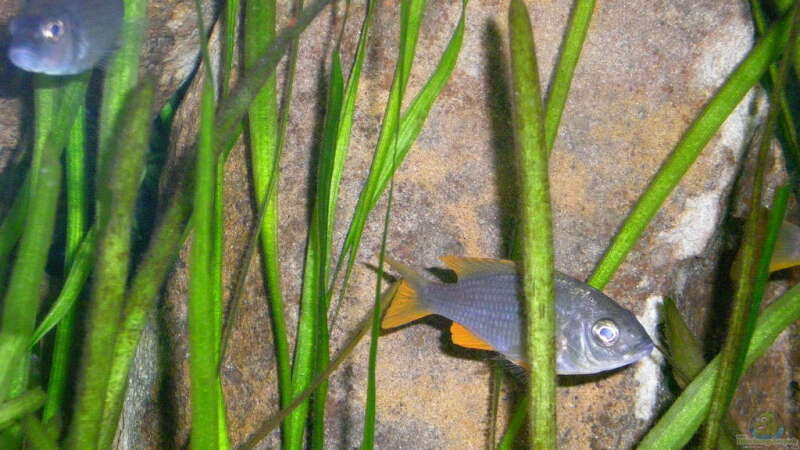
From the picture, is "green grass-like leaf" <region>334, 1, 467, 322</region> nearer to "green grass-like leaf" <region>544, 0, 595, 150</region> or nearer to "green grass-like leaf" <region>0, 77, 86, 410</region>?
"green grass-like leaf" <region>544, 0, 595, 150</region>

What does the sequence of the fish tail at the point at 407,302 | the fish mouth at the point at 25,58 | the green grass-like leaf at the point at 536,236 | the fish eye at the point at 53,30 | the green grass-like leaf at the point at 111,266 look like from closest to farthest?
the green grass-like leaf at the point at 111,266
the green grass-like leaf at the point at 536,236
the fish tail at the point at 407,302
the fish mouth at the point at 25,58
the fish eye at the point at 53,30

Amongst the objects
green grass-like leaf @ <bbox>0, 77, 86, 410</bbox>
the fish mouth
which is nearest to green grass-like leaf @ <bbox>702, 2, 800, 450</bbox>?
green grass-like leaf @ <bbox>0, 77, 86, 410</bbox>

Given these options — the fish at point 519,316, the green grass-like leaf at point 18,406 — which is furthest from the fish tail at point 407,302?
the green grass-like leaf at point 18,406

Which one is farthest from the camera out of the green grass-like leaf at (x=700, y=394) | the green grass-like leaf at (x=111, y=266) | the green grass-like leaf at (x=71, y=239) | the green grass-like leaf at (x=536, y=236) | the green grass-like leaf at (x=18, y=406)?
the green grass-like leaf at (x=71, y=239)

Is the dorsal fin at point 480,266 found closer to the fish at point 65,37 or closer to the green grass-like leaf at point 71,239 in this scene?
the green grass-like leaf at point 71,239

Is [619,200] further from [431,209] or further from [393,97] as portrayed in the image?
[393,97]

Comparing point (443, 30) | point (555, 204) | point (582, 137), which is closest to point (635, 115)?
point (582, 137)

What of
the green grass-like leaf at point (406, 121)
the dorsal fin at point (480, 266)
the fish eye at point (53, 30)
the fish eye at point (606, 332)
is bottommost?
the fish eye at point (606, 332)
